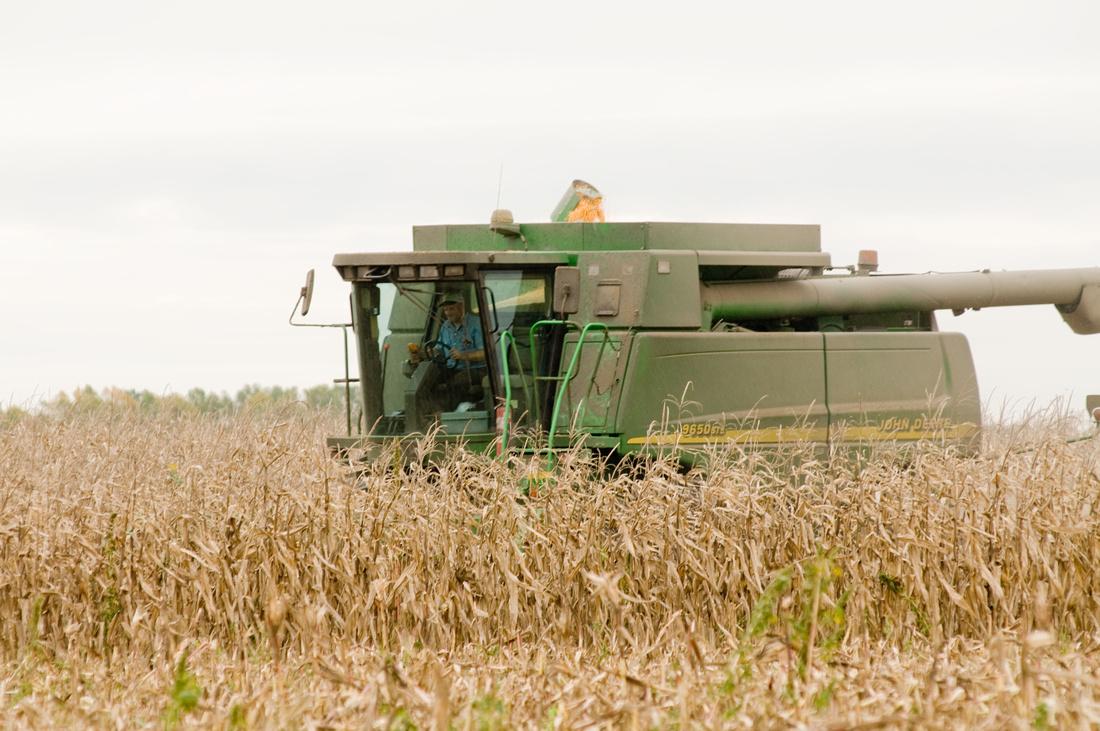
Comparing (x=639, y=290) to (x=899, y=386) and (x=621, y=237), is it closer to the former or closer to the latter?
(x=621, y=237)

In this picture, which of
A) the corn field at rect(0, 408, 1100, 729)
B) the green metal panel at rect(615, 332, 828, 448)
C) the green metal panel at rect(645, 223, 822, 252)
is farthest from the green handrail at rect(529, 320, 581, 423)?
the corn field at rect(0, 408, 1100, 729)

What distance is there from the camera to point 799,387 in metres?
9.68

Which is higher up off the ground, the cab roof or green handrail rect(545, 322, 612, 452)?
the cab roof

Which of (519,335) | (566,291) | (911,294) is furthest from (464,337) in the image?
(911,294)

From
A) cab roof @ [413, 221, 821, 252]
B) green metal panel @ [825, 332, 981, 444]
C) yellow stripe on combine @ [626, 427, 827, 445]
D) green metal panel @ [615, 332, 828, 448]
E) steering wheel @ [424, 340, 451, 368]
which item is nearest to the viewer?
yellow stripe on combine @ [626, 427, 827, 445]

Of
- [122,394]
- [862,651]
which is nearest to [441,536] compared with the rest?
[862,651]

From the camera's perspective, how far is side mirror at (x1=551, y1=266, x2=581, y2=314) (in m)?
9.12

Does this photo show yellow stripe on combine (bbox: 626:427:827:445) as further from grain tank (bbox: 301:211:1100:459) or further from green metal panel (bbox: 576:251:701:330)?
green metal panel (bbox: 576:251:701:330)

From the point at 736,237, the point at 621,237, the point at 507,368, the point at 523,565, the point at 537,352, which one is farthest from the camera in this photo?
the point at 736,237

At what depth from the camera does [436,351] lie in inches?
360

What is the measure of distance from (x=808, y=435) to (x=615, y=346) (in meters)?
1.28

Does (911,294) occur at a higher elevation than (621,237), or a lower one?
lower

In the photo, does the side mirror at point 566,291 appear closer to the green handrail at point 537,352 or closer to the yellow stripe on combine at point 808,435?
the green handrail at point 537,352

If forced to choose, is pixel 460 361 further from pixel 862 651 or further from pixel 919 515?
pixel 862 651
